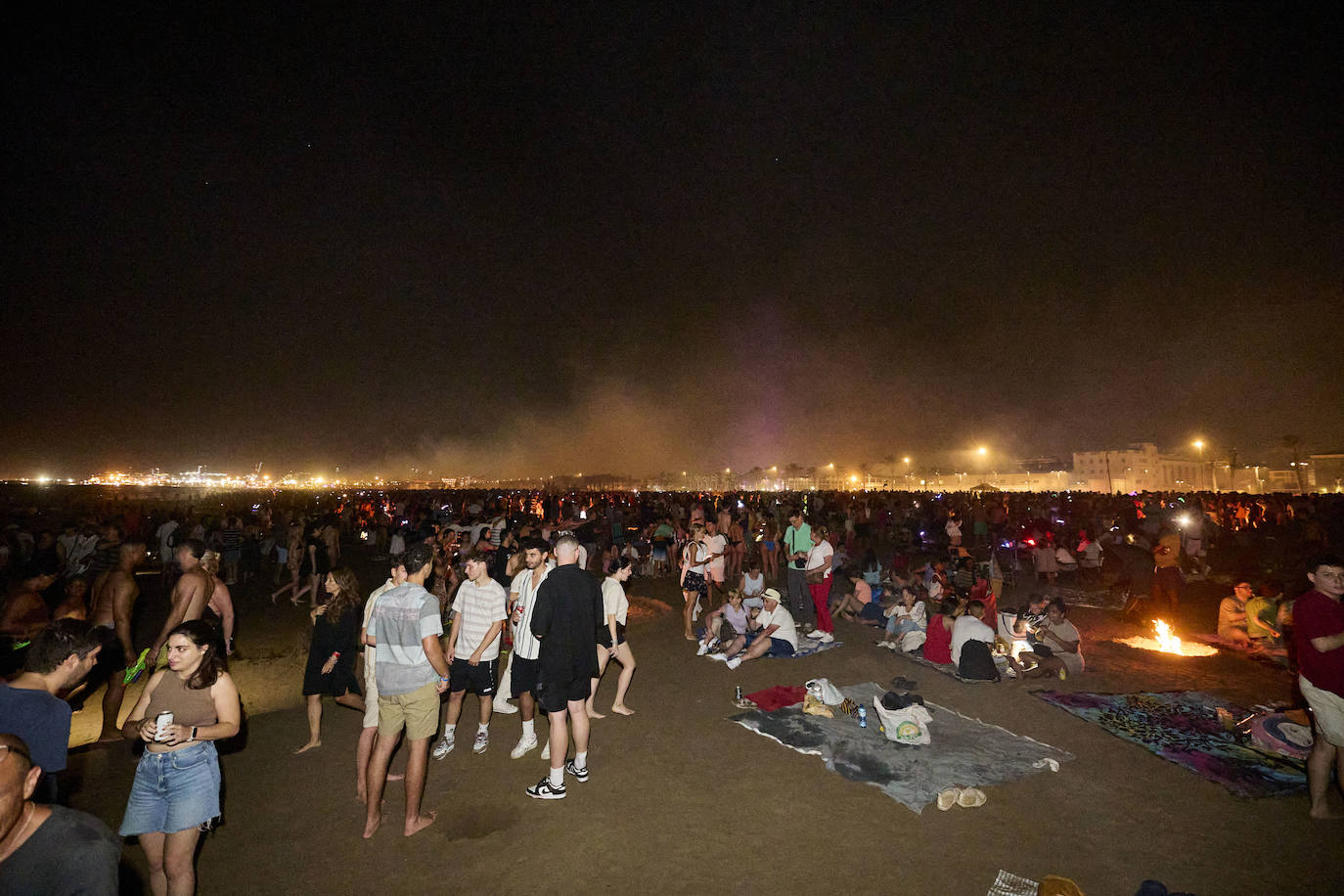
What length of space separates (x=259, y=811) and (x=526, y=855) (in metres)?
2.42

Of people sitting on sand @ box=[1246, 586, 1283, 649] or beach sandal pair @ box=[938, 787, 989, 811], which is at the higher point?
people sitting on sand @ box=[1246, 586, 1283, 649]

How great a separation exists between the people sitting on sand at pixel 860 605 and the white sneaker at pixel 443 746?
7.81 metres

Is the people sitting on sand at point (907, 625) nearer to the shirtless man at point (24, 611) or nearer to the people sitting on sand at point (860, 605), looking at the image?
the people sitting on sand at point (860, 605)

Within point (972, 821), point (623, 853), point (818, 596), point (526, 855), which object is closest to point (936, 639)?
point (818, 596)

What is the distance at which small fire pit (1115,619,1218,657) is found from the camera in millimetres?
8328

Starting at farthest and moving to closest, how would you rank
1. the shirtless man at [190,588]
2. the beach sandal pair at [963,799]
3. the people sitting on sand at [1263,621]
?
the people sitting on sand at [1263,621] < the shirtless man at [190,588] < the beach sandal pair at [963,799]

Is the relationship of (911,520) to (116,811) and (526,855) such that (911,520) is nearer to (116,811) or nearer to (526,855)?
(526,855)

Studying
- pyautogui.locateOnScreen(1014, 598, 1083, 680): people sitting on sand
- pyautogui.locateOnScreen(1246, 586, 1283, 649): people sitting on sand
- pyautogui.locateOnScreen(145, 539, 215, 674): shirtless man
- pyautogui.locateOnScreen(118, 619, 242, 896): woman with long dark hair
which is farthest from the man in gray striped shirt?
pyautogui.locateOnScreen(1246, 586, 1283, 649): people sitting on sand

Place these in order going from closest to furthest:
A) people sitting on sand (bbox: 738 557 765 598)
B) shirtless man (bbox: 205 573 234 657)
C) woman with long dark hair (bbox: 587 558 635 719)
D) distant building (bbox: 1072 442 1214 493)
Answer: woman with long dark hair (bbox: 587 558 635 719) < shirtless man (bbox: 205 573 234 657) < people sitting on sand (bbox: 738 557 765 598) < distant building (bbox: 1072 442 1214 493)

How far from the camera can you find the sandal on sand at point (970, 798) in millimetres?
4461

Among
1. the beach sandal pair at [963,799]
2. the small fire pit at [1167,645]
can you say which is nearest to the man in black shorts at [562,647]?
the beach sandal pair at [963,799]

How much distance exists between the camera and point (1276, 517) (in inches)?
787

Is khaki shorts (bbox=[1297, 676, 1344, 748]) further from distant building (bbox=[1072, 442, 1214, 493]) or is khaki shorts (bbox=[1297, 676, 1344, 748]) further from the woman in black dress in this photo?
distant building (bbox=[1072, 442, 1214, 493])

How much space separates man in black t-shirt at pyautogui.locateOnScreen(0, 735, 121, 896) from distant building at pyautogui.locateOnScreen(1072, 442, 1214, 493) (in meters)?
119
